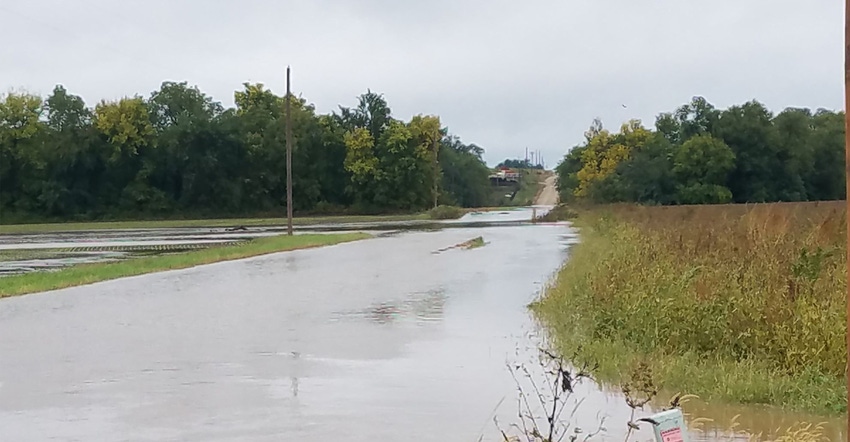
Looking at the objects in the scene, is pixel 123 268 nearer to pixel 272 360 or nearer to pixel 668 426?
pixel 272 360

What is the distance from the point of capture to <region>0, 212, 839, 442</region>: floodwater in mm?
8320

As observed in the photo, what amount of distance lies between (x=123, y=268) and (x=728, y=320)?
58.5ft

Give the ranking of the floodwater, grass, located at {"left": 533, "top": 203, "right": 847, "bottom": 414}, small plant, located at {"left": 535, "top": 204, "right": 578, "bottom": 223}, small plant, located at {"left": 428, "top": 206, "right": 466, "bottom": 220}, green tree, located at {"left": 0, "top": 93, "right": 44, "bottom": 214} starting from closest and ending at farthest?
1. the floodwater
2. grass, located at {"left": 533, "top": 203, "right": 847, "bottom": 414}
3. small plant, located at {"left": 535, "top": 204, "right": 578, "bottom": 223}
4. small plant, located at {"left": 428, "top": 206, "right": 466, "bottom": 220}
5. green tree, located at {"left": 0, "top": 93, "right": 44, "bottom": 214}

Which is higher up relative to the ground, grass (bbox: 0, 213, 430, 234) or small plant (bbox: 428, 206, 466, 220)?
small plant (bbox: 428, 206, 466, 220)

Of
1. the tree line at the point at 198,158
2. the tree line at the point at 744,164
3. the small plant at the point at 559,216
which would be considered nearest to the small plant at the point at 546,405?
the tree line at the point at 744,164

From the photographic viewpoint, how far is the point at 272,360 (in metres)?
11.5

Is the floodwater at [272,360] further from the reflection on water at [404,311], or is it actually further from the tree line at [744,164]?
the tree line at [744,164]

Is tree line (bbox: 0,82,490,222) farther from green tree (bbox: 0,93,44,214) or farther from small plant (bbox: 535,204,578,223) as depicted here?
small plant (bbox: 535,204,578,223)

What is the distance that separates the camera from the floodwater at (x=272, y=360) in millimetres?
8320

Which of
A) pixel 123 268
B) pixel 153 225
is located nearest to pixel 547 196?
pixel 153 225

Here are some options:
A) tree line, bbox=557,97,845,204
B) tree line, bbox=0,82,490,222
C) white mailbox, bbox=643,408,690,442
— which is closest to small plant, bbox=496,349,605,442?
white mailbox, bbox=643,408,690,442

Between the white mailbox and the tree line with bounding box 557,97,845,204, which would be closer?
the white mailbox

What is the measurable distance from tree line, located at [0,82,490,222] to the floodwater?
63.5 meters

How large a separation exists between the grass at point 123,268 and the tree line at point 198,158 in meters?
48.9
